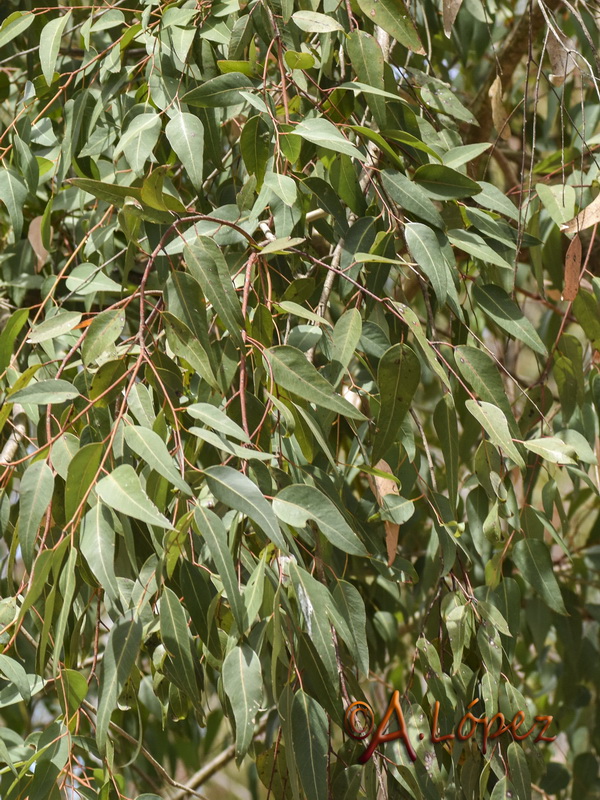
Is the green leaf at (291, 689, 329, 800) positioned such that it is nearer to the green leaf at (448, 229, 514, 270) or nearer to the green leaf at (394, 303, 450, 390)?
the green leaf at (394, 303, 450, 390)

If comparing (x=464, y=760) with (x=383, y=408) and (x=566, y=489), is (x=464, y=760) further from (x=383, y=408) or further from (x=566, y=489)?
(x=566, y=489)

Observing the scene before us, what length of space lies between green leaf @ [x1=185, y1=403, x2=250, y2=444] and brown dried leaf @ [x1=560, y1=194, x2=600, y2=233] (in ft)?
1.43

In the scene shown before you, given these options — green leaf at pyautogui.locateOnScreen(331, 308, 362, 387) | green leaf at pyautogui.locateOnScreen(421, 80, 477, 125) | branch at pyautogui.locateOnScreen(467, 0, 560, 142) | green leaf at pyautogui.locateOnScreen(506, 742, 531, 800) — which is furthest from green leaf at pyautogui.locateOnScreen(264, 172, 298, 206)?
branch at pyautogui.locateOnScreen(467, 0, 560, 142)

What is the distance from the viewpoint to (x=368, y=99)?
32.8 inches

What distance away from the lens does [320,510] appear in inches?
26.4

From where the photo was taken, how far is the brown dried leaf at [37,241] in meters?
1.25

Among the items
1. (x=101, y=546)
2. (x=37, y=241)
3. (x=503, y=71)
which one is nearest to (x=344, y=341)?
(x=101, y=546)

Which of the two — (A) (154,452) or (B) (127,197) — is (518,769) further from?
(B) (127,197)

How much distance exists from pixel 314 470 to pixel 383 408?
82 mm

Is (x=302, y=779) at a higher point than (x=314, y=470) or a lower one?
lower

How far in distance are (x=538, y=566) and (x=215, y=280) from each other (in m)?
0.46

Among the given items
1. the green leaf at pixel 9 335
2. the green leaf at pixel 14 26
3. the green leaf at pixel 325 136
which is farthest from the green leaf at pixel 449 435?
the green leaf at pixel 14 26

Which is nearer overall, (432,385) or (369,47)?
(369,47)

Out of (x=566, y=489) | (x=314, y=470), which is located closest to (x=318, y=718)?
(x=314, y=470)
